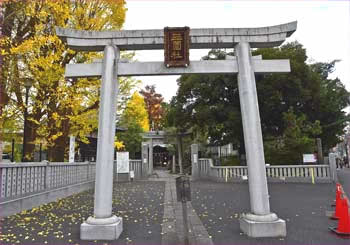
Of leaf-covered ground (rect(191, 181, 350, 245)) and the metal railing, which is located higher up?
the metal railing

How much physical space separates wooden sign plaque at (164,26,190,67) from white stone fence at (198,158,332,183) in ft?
37.3

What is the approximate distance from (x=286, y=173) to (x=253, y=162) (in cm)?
1106

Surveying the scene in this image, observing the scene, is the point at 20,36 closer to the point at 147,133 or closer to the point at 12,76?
the point at 12,76

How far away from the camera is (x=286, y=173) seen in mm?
14969

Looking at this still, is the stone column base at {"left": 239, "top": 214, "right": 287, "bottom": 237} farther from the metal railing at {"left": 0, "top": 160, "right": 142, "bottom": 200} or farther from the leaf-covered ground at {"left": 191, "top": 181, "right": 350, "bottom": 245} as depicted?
the metal railing at {"left": 0, "top": 160, "right": 142, "bottom": 200}

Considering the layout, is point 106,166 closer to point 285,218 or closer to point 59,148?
point 285,218

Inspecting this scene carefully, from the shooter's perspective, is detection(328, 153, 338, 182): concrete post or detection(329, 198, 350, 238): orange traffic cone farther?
detection(328, 153, 338, 182): concrete post

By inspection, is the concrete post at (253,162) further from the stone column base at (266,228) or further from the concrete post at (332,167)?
the concrete post at (332,167)

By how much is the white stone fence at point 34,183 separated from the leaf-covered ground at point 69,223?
0.93ft

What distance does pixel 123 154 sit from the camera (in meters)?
16.5

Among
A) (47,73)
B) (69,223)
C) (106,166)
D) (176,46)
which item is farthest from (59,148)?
(176,46)

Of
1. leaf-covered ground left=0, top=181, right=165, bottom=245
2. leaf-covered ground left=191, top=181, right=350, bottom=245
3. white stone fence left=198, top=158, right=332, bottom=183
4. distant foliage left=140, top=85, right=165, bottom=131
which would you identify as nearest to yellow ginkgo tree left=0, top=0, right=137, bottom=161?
leaf-covered ground left=0, top=181, right=165, bottom=245

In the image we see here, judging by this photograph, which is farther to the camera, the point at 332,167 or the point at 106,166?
the point at 332,167

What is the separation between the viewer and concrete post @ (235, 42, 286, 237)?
493cm
